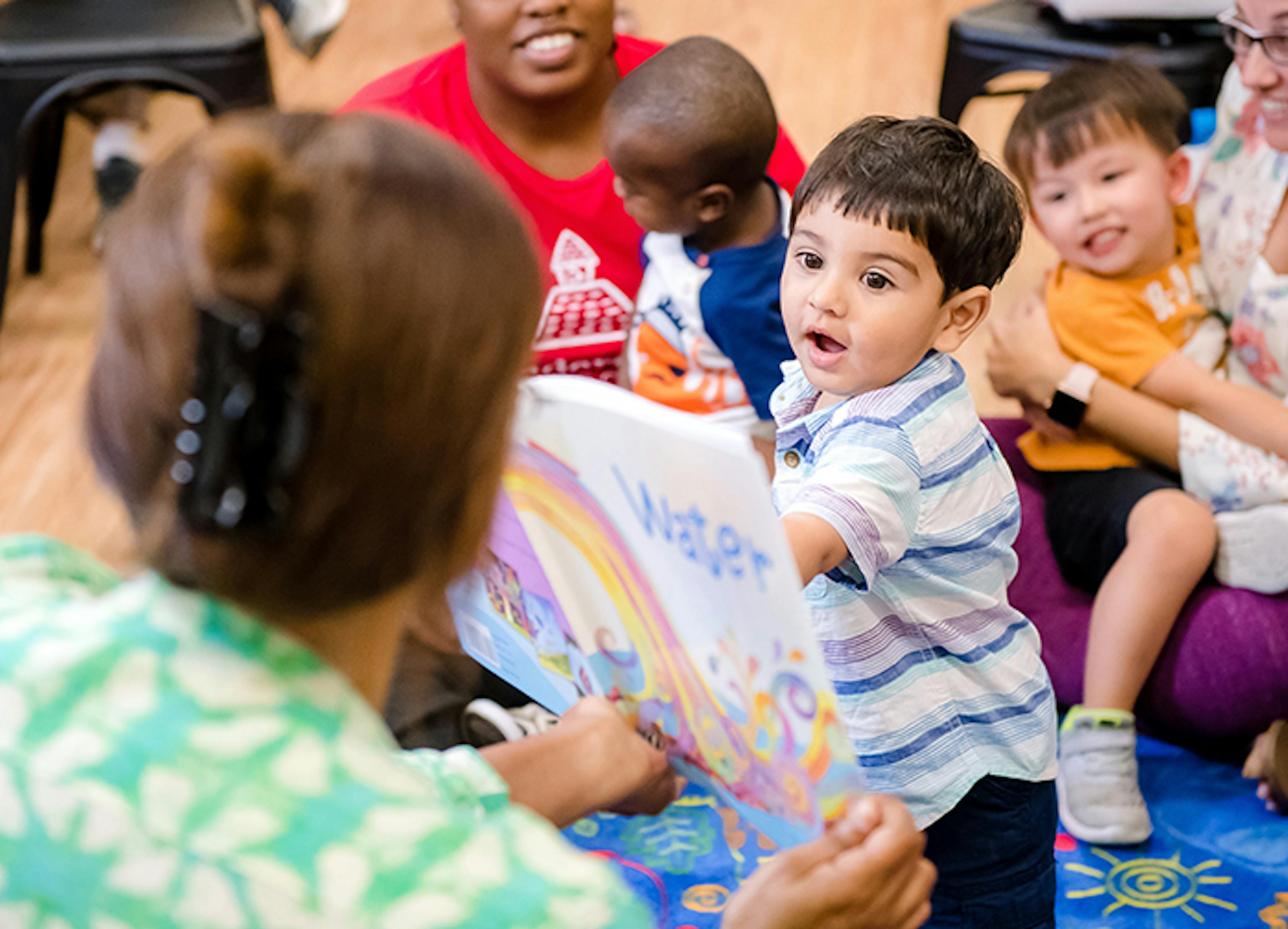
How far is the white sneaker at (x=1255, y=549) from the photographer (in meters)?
1.46

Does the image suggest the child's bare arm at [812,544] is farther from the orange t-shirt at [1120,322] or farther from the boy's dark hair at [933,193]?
the orange t-shirt at [1120,322]

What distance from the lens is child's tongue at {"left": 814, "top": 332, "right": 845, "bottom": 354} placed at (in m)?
0.92

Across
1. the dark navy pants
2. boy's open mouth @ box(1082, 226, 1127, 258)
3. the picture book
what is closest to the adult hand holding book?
the picture book

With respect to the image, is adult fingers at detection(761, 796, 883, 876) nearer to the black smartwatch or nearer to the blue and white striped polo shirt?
the blue and white striped polo shirt

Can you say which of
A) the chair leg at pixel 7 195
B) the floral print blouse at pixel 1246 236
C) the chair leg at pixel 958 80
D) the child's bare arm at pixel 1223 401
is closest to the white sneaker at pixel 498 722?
the child's bare arm at pixel 1223 401

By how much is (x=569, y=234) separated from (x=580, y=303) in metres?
0.09

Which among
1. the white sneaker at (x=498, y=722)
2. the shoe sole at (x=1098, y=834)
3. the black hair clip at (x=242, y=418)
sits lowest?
the shoe sole at (x=1098, y=834)

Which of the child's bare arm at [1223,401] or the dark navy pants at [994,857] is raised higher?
the child's bare arm at [1223,401]

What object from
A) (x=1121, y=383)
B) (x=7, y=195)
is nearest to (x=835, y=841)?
(x=1121, y=383)

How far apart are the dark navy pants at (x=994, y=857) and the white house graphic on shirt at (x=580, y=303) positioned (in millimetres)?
822

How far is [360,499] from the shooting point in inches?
21.2

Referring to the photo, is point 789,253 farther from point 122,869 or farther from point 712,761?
point 122,869

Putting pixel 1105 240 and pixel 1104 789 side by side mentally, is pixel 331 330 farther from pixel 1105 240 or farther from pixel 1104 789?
pixel 1105 240

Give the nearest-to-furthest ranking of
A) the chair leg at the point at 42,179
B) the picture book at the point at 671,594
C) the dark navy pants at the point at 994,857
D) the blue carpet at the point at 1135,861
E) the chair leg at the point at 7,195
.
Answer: the picture book at the point at 671,594 < the dark navy pants at the point at 994,857 < the blue carpet at the point at 1135,861 < the chair leg at the point at 7,195 < the chair leg at the point at 42,179
